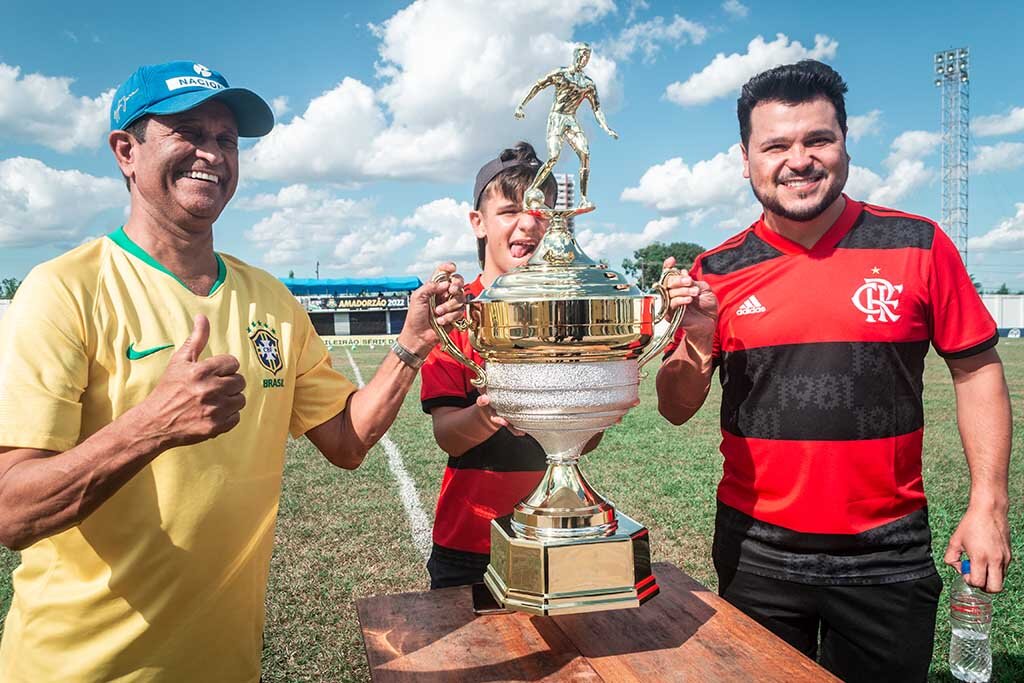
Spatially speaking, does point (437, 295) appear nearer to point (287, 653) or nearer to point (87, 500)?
point (87, 500)

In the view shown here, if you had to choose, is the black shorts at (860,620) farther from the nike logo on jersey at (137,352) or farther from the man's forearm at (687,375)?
the nike logo on jersey at (137,352)

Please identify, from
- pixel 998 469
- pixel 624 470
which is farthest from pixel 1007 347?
pixel 998 469

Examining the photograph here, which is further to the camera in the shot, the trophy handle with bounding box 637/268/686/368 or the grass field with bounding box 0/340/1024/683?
the grass field with bounding box 0/340/1024/683

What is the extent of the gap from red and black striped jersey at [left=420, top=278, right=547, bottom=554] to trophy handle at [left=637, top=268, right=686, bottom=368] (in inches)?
31.0

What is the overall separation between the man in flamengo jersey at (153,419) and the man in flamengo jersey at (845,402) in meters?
0.99

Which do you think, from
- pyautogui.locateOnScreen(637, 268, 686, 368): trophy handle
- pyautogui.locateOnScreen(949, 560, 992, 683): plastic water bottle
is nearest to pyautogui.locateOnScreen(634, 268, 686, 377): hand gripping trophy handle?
pyautogui.locateOnScreen(637, 268, 686, 368): trophy handle

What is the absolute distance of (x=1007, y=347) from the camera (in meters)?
26.0

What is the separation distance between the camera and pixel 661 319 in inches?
72.1

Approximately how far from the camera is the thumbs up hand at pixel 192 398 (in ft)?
4.91

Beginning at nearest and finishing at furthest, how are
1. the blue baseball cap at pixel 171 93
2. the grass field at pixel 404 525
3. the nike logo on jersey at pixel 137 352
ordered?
the nike logo on jersey at pixel 137 352
the blue baseball cap at pixel 171 93
the grass field at pixel 404 525

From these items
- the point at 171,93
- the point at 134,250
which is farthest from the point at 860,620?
the point at 171,93

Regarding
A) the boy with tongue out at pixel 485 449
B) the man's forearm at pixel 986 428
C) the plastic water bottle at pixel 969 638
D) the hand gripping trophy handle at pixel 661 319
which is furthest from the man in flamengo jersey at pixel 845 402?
the plastic water bottle at pixel 969 638

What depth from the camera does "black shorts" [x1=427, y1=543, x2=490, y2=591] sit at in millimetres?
2531

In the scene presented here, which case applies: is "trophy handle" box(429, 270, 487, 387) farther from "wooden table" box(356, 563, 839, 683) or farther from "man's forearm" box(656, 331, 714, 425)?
"man's forearm" box(656, 331, 714, 425)
